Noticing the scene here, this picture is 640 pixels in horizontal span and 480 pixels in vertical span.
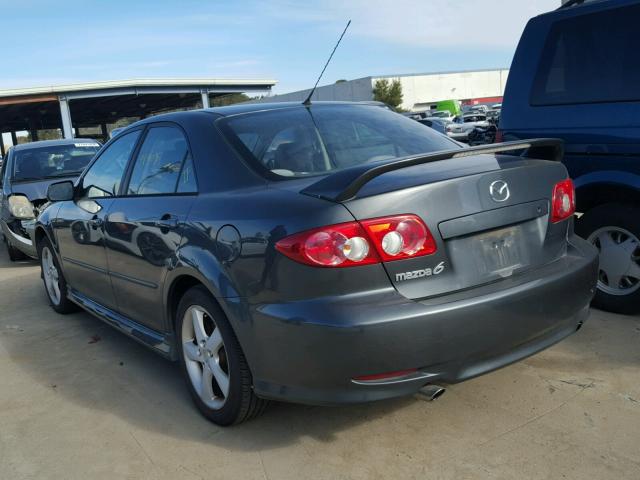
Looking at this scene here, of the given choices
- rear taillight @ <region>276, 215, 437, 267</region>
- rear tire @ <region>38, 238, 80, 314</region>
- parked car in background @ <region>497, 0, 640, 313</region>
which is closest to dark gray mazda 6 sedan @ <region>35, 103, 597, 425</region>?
rear taillight @ <region>276, 215, 437, 267</region>

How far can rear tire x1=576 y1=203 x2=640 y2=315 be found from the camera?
4035 millimetres

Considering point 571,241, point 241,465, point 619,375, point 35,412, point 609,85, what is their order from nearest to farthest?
point 241,465 < point 571,241 < point 619,375 < point 35,412 < point 609,85

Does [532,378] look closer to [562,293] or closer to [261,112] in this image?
[562,293]

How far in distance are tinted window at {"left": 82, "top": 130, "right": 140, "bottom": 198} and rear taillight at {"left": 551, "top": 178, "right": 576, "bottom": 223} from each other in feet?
8.73

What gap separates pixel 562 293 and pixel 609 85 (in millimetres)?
1966

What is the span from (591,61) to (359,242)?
2.75 m

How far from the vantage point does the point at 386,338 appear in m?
2.32

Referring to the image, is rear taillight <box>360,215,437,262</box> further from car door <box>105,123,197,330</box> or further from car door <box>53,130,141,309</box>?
car door <box>53,130,141,309</box>

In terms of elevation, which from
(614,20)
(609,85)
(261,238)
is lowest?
(261,238)

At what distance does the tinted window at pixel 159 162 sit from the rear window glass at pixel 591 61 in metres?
2.65

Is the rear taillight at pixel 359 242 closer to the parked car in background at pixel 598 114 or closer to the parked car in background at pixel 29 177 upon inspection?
the parked car in background at pixel 598 114

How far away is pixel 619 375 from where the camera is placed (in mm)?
3299

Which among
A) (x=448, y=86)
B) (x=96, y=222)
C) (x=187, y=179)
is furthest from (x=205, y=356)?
(x=448, y=86)

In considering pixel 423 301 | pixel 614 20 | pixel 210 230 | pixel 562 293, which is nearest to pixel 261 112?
pixel 210 230
